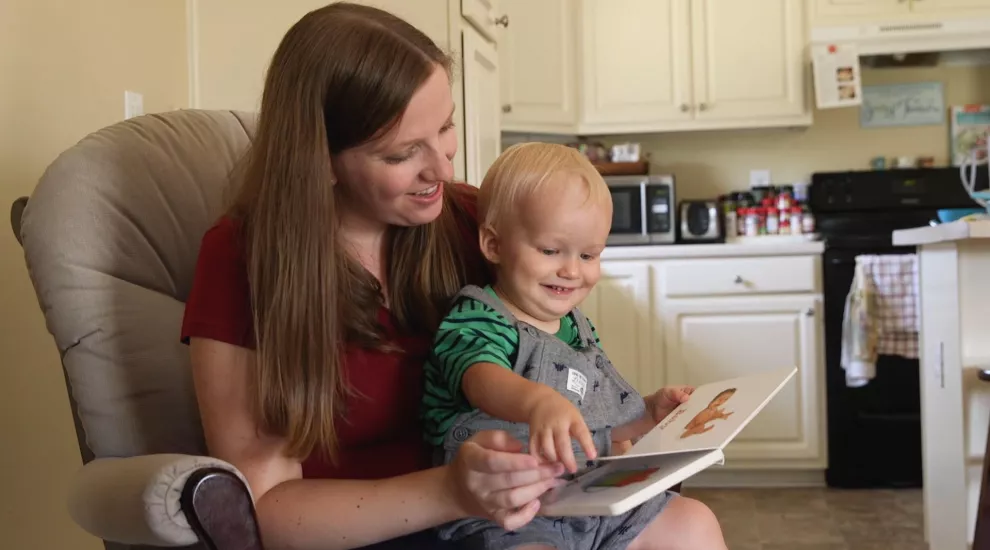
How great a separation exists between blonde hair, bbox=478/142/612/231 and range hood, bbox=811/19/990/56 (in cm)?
270

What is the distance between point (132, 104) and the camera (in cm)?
200

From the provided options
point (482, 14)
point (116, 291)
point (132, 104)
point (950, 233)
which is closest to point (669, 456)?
point (116, 291)

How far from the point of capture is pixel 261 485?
0.93 metres

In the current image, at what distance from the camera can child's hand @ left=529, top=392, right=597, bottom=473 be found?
2.32 feet

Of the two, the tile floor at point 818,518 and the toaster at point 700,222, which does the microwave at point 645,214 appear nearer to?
the toaster at point 700,222

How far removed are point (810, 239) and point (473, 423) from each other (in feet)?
9.08

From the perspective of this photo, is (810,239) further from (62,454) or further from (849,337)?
(62,454)

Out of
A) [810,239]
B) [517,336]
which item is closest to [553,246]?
[517,336]

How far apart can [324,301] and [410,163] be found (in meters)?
0.18

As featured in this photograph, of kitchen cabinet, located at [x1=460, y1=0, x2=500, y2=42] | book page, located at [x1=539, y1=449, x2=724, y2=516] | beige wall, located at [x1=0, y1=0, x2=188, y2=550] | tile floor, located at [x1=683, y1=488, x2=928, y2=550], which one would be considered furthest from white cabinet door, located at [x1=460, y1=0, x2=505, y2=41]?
book page, located at [x1=539, y1=449, x2=724, y2=516]

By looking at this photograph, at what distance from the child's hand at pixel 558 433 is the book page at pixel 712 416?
0.19ft

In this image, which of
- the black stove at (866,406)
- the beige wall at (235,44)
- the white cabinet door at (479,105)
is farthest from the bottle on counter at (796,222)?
the beige wall at (235,44)

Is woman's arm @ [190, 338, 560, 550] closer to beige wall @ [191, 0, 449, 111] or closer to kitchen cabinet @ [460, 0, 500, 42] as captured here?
beige wall @ [191, 0, 449, 111]

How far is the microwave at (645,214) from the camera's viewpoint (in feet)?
11.0
